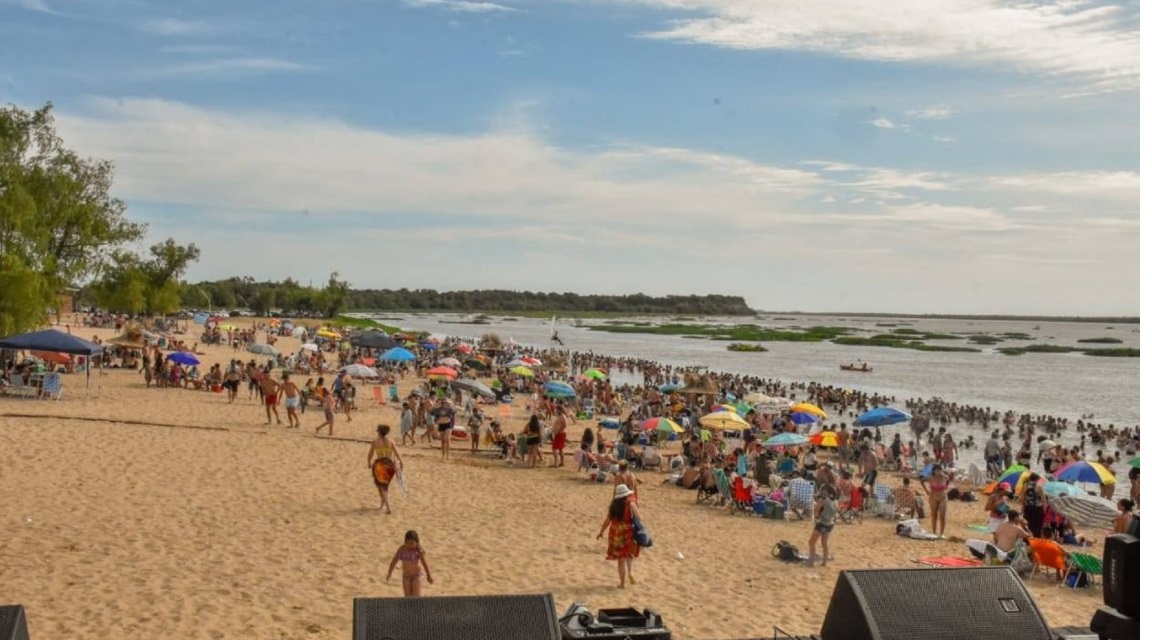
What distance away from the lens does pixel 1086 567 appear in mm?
10625

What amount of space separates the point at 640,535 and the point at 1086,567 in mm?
5390

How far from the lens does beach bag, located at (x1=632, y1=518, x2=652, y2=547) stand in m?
9.03

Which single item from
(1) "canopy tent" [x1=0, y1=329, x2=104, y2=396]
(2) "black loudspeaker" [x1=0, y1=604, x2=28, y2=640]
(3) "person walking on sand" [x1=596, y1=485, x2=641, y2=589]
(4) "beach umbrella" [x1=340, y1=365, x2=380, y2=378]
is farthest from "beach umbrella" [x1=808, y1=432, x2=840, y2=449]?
(2) "black loudspeaker" [x1=0, y1=604, x2=28, y2=640]

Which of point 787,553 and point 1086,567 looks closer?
point 1086,567

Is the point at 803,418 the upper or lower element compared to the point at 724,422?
lower

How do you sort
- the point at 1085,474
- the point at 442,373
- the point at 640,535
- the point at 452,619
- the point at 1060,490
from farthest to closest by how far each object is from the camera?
the point at 442,373, the point at 1085,474, the point at 1060,490, the point at 640,535, the point at 452,619

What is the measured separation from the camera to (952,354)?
8412 cm

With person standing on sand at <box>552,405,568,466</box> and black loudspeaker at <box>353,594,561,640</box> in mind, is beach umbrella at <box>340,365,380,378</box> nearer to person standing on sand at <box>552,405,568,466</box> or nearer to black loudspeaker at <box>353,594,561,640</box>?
person standing on sand at <box>552,405,568,466</box>

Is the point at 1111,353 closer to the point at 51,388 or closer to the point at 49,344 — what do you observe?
the point at 51,388

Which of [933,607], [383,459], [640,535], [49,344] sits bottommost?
[640,535]

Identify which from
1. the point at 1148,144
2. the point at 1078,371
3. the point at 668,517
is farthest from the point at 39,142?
the point at 1078,371

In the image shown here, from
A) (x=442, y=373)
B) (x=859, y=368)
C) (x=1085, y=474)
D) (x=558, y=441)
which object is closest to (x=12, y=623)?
(x=558, y=441)

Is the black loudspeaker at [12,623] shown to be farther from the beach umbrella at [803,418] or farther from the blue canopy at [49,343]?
the beach umbrella at [803,418]

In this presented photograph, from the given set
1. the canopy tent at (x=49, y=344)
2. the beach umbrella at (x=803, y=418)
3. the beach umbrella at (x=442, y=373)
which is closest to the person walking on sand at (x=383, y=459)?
the canopy tent at (x=49, y=344)
